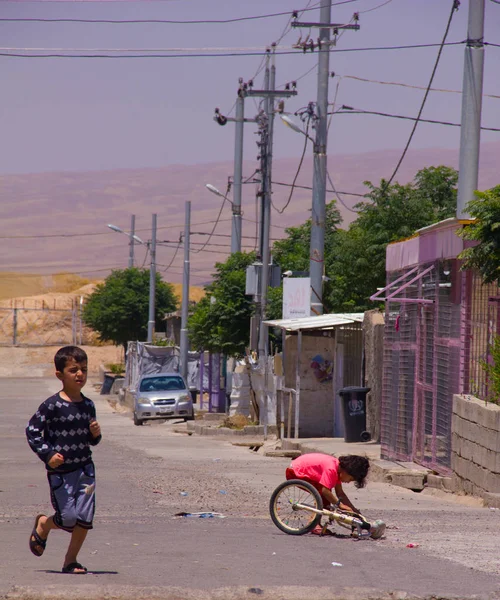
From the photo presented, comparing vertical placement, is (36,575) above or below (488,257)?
below

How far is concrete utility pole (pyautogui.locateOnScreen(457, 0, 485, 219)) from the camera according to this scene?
50.8 feet

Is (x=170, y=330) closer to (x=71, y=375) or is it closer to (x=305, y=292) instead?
(x=305, y=292)

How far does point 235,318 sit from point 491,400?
23438mm

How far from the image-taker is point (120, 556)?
326 inches

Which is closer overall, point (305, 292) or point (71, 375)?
point (71, 375)

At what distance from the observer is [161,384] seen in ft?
119

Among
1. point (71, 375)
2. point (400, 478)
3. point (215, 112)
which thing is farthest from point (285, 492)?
point (215, 112)

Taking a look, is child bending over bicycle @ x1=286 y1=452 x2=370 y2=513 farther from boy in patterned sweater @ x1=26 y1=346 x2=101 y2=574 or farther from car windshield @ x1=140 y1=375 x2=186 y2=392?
car windshield @ x1=140 y1=375 x2=186 y2=392

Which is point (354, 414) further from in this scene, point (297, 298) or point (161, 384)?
point (161, 384)

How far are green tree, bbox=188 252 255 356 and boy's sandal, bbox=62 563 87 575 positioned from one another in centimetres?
2837

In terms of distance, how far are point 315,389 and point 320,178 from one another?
4.75 meters

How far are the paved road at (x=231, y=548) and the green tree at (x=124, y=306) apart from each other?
58.5 m

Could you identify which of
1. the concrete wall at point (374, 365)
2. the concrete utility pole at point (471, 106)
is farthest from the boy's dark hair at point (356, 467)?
the concrete wall at point (374, 365)

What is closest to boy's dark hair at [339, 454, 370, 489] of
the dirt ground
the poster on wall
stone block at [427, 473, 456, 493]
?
stone block at [427, 473, 456, 493]
